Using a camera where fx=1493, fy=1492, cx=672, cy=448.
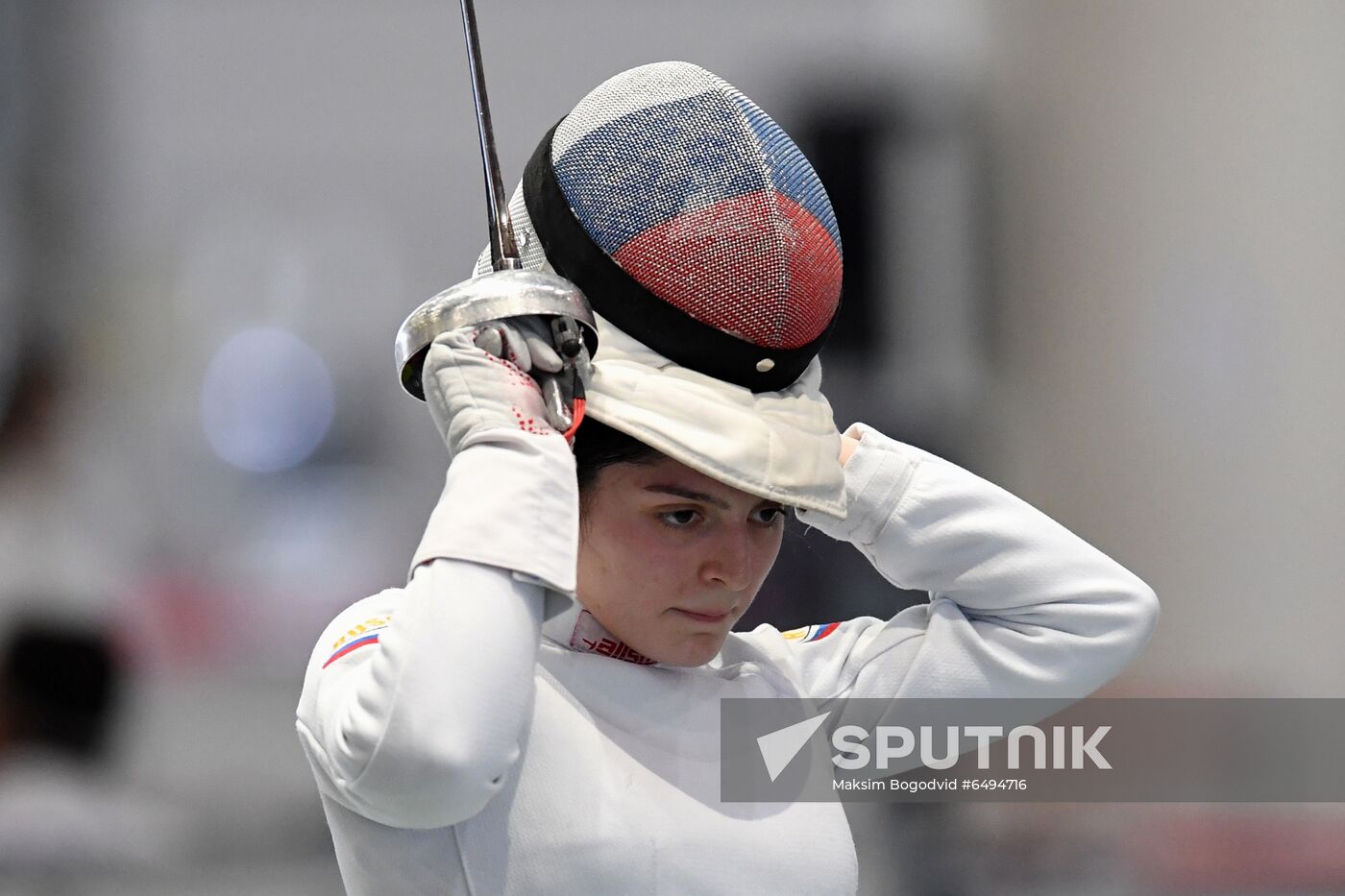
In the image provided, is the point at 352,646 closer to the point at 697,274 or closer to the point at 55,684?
the point at 697,274

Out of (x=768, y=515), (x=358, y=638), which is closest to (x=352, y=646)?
(x=358, y=638)

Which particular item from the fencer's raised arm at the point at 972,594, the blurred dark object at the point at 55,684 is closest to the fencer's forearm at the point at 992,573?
the fencer's raised arm at the point at 972,594

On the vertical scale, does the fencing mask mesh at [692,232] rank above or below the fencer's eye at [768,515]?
above

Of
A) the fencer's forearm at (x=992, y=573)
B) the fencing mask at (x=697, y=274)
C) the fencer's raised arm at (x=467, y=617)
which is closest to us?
the fencer's raised arm at (x=467, y=617)

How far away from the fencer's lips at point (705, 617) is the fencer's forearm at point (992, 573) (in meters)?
0.16

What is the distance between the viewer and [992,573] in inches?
38.9

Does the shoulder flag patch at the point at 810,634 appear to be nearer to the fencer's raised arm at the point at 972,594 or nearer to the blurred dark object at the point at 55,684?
the fencer's raised arm at the point at 972,594

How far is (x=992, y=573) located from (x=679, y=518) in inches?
10.3

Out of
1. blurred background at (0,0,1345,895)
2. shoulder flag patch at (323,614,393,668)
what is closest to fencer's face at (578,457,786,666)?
shoulder flag patch at (323,614,393,668)

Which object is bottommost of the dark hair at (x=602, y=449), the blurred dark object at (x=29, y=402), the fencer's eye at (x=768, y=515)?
the blurred dark object at (x=29, y=402)

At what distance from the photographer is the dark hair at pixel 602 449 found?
0.82 m

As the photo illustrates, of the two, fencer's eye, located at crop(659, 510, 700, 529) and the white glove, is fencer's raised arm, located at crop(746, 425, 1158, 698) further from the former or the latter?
the white glove

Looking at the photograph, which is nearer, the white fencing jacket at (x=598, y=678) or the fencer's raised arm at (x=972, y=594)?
the white fencing jacket at (x=598, y=678)

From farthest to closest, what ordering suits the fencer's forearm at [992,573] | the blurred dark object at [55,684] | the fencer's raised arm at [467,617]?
1. the blurred dark object at [55,684]
2. the fencer's forearm at [992,573]
3. the fencer's raised arm at [467,617]
